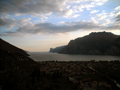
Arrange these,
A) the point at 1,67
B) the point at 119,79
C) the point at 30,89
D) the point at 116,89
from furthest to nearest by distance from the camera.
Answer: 1. the point at 119,79
2. the point at 1,67
3. the point at 116,89
4. the point at 30,89

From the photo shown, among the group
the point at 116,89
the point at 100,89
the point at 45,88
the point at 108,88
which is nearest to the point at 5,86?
the point at 45,88

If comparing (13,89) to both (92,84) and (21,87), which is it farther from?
(92,84)

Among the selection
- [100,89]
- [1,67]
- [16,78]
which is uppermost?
[16,78]

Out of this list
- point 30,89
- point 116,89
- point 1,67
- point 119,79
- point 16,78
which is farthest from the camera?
point 119,79

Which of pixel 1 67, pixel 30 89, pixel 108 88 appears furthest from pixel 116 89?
pixel 1 67

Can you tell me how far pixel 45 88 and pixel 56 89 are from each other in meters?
4.01

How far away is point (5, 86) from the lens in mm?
19578

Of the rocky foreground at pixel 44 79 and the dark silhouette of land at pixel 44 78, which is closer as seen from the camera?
the rocky foreground at pixel 44 79

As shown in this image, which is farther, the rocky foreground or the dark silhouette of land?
the dark silhouette of land

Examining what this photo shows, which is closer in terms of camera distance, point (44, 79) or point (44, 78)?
point (44, 79)

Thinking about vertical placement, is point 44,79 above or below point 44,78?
above

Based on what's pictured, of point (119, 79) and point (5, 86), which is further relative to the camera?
point (119, 79)

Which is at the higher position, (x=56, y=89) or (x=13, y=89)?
(x=13, y=89)

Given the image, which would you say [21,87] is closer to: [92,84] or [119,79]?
[92,84]
